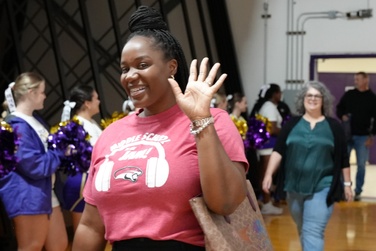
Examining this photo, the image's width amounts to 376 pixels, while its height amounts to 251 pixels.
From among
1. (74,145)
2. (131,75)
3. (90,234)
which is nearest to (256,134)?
(74,145)

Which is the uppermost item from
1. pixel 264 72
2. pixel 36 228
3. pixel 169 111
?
pixel 169 111

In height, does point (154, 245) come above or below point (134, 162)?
below

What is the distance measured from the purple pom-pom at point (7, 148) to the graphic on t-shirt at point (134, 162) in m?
2.10

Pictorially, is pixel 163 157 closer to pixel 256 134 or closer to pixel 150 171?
pixel 150 171

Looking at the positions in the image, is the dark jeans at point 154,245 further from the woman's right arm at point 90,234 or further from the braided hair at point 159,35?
the braided hair at point 159,35

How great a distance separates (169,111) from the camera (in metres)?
1.77

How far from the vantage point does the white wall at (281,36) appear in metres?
9.16

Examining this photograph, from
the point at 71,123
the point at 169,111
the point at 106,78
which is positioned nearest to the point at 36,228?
the point at 71,123

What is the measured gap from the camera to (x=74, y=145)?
4395 mm

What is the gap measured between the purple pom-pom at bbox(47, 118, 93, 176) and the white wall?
583 centimetres

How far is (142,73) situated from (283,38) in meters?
8.32

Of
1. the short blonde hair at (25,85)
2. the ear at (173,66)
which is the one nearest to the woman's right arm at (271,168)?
the short blonde hair at (25,85)

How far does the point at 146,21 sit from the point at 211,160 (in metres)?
0.56

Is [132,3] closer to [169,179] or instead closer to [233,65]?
[233,65]
